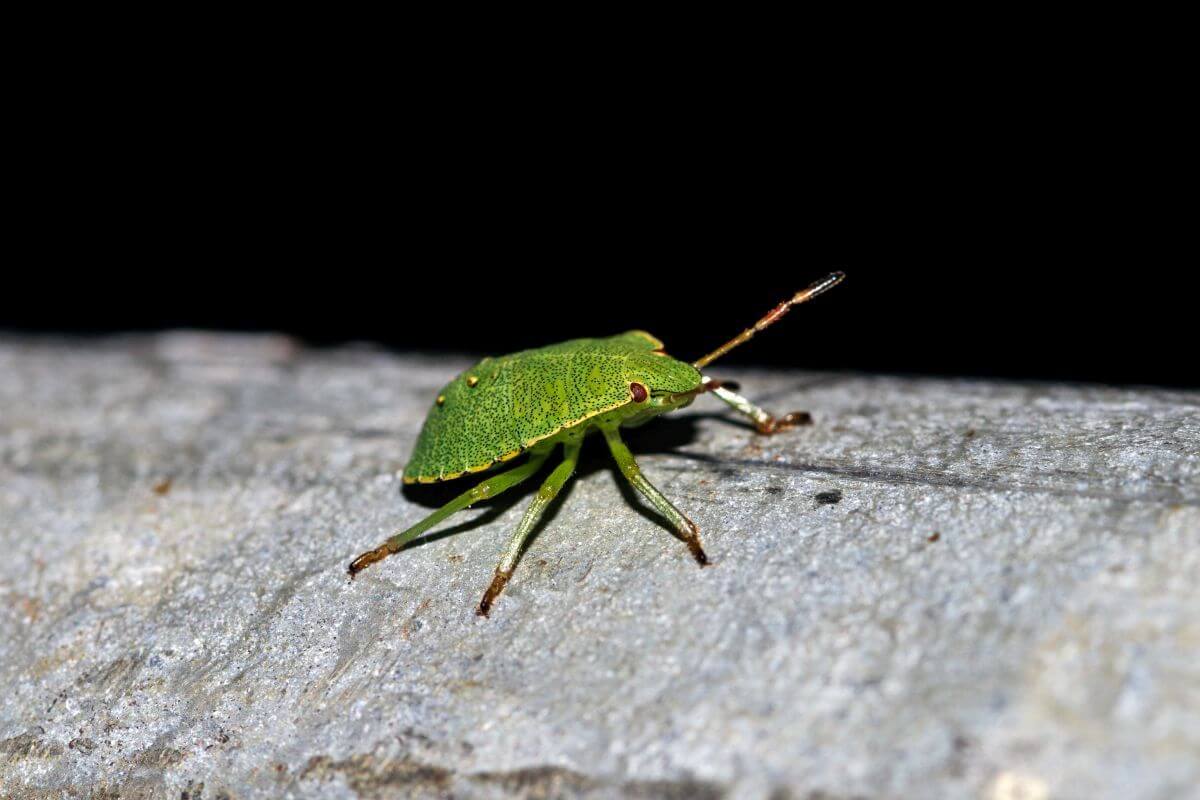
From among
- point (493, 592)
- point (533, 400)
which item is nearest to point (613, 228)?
point (533, 400)

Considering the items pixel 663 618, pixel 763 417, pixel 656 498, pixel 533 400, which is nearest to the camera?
pixel 663 618

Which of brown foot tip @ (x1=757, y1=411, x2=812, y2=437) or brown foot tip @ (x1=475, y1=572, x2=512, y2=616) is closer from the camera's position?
brown foot tip @ (x1=475, y1=572, x2=512, y2=616)

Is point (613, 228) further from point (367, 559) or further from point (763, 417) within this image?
point (367, 559)

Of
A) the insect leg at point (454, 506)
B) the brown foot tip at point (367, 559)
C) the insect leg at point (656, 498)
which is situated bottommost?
the brown foot tip at point (367, 559)

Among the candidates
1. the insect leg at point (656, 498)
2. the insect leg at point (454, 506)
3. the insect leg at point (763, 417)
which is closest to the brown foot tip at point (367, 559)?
the insect leg at point (454, 506)

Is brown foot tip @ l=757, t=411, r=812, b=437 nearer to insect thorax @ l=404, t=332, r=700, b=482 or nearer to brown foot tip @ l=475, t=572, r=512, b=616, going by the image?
insect thorax @ l=404, t=332, r=700, b=482

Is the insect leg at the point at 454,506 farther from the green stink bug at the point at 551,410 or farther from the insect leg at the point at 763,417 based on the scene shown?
the insect leg at the point at 763,417

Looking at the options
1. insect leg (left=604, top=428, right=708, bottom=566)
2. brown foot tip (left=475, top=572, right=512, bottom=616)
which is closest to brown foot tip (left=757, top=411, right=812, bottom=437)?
insect leg (left=604, top=428, right=708, bottom=566)
